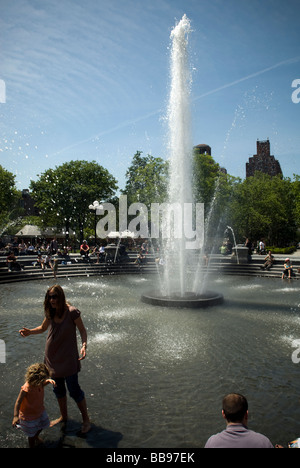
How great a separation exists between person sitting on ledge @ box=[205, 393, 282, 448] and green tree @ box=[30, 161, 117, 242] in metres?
44.7

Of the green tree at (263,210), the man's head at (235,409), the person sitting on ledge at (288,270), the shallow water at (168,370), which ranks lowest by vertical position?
the shallow water at (168,370)

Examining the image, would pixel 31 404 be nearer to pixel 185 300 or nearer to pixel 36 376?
pixel 36 376

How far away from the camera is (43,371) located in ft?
13.0

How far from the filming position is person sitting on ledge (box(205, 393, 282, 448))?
260 cm

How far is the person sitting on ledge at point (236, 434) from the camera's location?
2604mm

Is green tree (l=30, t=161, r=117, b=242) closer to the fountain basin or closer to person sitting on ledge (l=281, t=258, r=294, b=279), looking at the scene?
person sitting on ledge (l=281, t=258, r=294, b=279)

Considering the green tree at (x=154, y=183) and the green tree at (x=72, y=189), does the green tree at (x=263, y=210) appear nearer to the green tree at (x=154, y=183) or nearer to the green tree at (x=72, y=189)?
the green tree at (x=154, y=183)

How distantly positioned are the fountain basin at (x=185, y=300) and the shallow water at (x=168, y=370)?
1.21 ft

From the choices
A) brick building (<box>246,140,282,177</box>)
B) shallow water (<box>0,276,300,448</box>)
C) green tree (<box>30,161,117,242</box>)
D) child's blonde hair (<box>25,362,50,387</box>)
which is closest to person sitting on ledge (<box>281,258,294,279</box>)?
shallow water (<box>0,276,300,448</box>)

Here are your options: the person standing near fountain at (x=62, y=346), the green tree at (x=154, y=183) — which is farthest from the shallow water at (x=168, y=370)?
the green tree at (x=154, y=183)

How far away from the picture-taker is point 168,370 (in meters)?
6.31

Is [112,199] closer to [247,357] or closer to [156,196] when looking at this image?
[156,196]

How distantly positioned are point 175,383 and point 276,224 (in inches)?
2044
